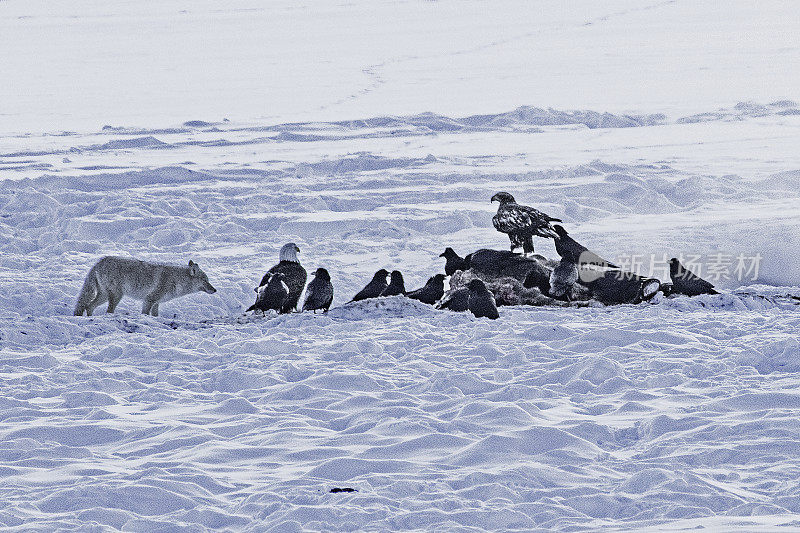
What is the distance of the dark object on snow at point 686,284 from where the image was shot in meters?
10.3

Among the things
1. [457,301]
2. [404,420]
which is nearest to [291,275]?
[457,301]

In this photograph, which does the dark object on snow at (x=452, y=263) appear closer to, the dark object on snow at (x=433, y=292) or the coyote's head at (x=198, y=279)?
the dark object on snow at (x=433, y=292)

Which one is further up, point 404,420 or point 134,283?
point 134,283

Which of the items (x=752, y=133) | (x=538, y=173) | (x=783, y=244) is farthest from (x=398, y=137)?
(x=783, y=244)

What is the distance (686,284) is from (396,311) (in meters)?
3.11

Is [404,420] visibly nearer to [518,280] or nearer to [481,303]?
[481,303]

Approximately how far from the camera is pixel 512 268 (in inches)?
426

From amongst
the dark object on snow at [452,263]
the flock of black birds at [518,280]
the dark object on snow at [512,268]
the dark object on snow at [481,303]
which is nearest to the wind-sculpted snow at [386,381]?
the dark object on snow at [481,303]

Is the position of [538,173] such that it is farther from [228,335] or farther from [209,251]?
[228,335]

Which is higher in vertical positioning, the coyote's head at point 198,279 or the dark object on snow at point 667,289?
the coyote's head at point 198,279

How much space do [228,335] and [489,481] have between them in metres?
4.30

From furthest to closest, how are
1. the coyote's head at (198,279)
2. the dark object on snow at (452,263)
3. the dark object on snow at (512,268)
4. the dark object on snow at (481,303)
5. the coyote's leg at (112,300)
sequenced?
the dark object on snow at (452,263), the coyote's head at (198,279), the dark object on snow at (512,268), the coyote's leg at (112,300), the dark object on snow at (481,303)

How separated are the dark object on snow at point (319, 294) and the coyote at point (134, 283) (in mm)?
1361

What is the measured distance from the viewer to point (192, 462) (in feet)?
17.8
